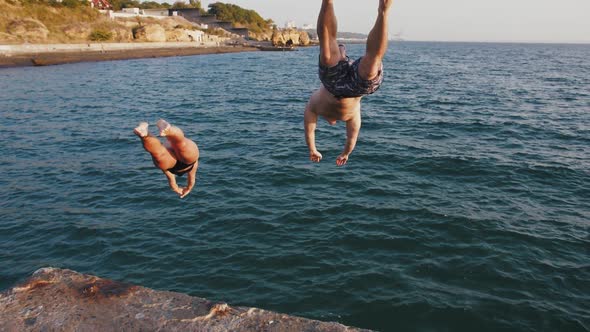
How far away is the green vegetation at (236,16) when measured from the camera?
7156 inches

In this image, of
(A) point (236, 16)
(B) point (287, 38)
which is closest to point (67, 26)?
(B) point (287, 38)

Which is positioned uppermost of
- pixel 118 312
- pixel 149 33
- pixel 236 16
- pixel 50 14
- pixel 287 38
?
pixel 236 16

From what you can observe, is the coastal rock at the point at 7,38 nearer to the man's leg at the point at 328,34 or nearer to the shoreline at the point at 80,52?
the shoreline at the point at 80,52

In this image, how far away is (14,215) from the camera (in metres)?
14.3

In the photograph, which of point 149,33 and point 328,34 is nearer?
point 328,34

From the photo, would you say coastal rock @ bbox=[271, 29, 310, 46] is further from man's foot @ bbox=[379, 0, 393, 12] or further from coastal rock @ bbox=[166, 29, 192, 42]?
man's foot @ bbox=[379, 0, 393, 12]

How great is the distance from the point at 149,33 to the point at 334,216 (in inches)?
4142

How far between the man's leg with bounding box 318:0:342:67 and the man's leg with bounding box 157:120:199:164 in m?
2.49

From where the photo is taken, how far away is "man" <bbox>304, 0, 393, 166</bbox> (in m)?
4.68

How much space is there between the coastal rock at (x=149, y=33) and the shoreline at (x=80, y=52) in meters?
5.79

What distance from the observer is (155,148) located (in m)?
5.93

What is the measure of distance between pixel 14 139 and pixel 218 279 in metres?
20.7

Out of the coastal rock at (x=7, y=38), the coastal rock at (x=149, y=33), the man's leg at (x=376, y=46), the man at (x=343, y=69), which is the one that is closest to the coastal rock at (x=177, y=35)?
the coastal rock at (x=149, y=33)

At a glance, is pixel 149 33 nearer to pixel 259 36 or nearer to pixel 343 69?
pixel 259 36
